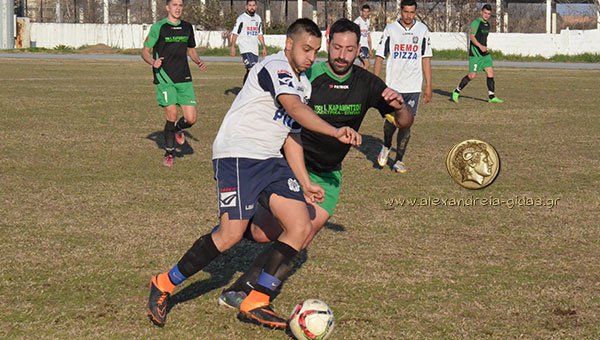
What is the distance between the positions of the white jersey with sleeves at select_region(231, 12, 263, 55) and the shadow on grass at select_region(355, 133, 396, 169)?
6324mm

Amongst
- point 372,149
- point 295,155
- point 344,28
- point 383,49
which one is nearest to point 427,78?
point 383,49

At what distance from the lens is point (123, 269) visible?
6.17 m

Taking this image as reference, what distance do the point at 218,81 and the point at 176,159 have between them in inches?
559

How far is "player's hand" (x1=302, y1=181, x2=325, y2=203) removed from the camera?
197 inches

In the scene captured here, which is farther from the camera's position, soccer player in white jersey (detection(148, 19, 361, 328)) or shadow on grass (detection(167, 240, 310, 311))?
shadow on grass (detection(167, 240, 310, 311))

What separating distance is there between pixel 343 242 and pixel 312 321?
8.15 feet

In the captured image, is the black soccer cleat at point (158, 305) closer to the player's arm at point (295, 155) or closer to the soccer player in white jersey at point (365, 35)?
the player's arm at point (295, 155)

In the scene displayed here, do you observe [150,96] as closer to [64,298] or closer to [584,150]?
[584,150]

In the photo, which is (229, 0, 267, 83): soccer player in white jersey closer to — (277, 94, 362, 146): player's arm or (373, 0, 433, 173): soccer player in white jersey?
(373, 0, 433, 173): soccer player in white jersey

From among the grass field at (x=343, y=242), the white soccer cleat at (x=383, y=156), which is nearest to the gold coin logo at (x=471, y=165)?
the grass field at (x=343, y=242)

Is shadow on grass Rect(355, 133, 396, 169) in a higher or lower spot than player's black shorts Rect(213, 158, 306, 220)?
lower

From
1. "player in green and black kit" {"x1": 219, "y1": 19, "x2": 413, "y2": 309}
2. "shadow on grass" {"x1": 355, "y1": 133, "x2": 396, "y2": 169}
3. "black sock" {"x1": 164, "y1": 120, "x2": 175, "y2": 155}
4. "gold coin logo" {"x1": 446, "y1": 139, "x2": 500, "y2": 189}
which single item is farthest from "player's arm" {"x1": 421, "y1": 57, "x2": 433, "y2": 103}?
"player in green and black kit" {"x1": 219, "y1": 19, "x2": 413, "y2": 309}

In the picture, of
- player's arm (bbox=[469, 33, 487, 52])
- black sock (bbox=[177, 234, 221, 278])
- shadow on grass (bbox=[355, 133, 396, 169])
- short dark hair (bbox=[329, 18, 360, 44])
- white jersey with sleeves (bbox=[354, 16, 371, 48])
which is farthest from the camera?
white jersey with sleeves (bbox=[354, 16, 371, 48])

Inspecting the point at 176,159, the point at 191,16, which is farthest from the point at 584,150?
the point at 191,16
